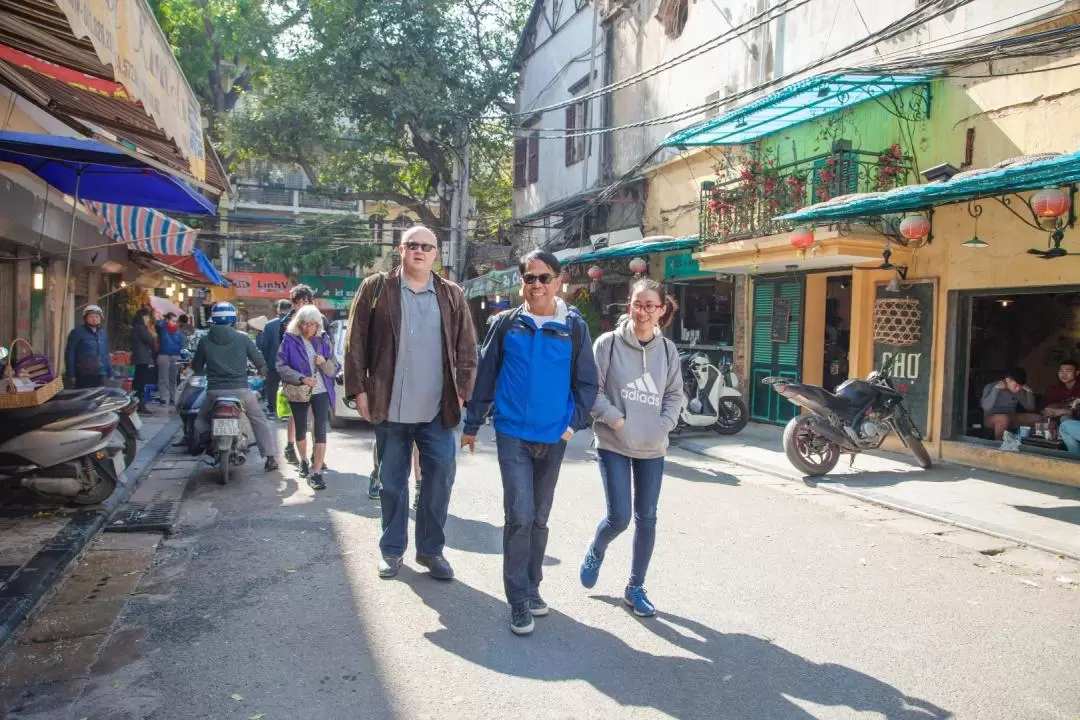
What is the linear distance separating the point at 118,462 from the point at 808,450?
6.76 meters

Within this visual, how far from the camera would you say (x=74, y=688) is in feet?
11.1

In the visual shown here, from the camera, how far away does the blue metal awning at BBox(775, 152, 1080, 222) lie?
6.92m

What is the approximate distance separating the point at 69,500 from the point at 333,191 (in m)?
20.2

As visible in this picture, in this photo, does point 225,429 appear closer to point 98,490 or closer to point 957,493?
point 98,490

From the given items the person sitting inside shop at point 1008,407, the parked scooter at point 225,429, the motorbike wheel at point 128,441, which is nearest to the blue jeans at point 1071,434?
the person sitting inside shop at point 1008,407

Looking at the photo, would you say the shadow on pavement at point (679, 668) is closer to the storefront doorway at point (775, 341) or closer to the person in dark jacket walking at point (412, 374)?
the person in dark jacket walking at point (412, 374)

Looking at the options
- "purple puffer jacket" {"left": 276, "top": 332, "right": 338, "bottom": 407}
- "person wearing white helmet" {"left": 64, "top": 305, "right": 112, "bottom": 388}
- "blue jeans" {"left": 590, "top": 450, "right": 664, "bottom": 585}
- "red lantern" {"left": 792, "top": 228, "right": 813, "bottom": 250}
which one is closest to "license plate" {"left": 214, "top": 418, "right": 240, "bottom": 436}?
"purple puffer jacket" {"left": 276, "top": 332, "right": 338, "bottom": 407}

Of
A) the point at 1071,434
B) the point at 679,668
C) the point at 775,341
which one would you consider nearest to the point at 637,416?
the point at 679,668

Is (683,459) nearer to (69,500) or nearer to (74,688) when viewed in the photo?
(69,500)

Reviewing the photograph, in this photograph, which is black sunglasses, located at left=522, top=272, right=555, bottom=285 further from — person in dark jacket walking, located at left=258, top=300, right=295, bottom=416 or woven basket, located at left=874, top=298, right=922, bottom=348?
woven basket, located at left=874, top=298, right=922, bottom=348

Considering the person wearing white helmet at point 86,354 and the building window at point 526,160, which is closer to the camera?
the person wearing white helmet at point 86,354

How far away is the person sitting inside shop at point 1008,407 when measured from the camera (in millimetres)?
9578

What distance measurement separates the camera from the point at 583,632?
160 inches

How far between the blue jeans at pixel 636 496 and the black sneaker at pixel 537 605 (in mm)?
488
